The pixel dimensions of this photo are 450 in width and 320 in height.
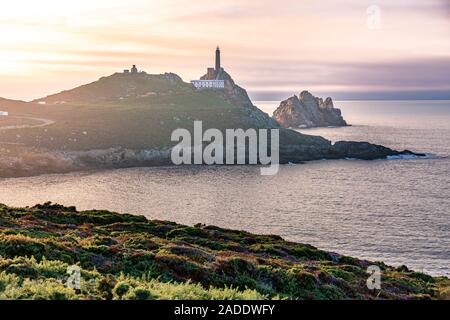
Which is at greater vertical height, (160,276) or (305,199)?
(160,276)

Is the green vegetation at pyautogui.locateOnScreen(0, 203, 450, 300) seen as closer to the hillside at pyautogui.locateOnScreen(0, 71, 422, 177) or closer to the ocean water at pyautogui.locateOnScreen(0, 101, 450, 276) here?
the ocean water at pyautogui.locateOnScreen(0, 101, 450, 276)

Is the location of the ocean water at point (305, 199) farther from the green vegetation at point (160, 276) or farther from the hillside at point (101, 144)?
the green vegetation at point (160, 276)

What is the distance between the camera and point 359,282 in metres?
26.4

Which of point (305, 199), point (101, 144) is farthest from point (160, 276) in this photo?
point (101, 144)

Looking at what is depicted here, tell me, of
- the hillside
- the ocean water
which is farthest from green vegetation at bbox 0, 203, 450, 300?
the hillside

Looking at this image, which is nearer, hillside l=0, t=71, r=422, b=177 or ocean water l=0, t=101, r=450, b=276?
ocean water l=0, t=101, r=450, b=276

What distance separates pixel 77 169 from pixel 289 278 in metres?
125

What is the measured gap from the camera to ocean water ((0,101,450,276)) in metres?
67.6

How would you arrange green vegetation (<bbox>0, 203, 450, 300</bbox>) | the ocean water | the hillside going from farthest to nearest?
the hillside → the ocean water → green vegetation (<bbox>0, 203, 450, 300</bbox>)

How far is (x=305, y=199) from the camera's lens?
100 meters

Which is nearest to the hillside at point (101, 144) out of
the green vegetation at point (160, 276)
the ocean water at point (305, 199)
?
the ocean water at point (305, 199)

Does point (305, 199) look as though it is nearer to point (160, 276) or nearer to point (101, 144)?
point (101, 144)

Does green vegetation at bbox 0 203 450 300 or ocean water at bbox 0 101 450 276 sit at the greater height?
green vegetation at bbox 0 203 450 300

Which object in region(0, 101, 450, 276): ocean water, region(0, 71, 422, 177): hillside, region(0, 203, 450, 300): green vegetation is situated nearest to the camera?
region(0, 203, 450, 300): green vegetation
